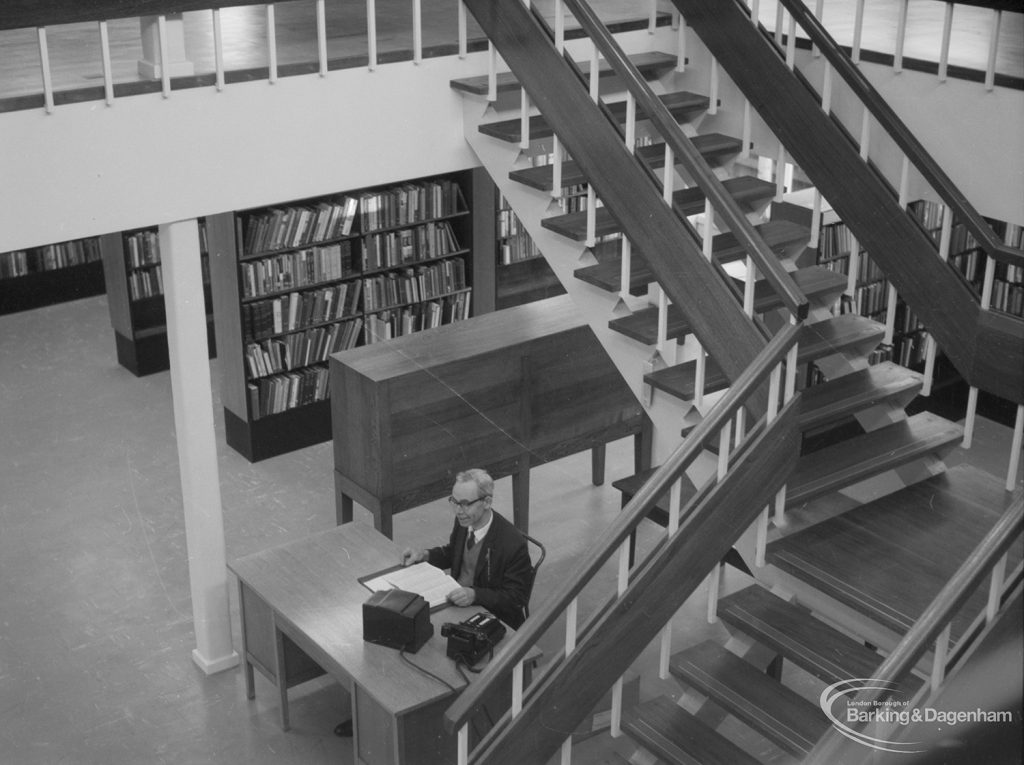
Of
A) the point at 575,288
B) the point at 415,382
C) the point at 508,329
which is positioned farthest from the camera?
the point at 508,329

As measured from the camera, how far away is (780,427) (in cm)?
480

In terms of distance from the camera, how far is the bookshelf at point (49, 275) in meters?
10.9

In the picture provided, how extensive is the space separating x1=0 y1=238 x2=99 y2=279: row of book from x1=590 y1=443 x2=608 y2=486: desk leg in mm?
4854

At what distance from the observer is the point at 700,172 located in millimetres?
4953

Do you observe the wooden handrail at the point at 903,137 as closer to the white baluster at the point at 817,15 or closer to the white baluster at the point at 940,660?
the white baluster at the point at 817,15

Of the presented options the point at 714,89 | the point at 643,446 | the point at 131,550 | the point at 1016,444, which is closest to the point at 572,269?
the point at 714,89

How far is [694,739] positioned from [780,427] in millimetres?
1135

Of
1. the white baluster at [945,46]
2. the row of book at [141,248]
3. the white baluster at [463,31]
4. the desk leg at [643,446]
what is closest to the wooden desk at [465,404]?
the desk leg at [643,446]

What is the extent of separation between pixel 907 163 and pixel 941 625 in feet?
7.29

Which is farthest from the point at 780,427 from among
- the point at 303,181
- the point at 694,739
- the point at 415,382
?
the point at 415,382

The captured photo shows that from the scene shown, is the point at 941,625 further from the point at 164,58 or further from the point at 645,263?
the point at 164,58

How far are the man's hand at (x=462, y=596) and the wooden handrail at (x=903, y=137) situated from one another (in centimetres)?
243

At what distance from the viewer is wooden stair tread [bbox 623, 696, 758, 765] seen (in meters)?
4.73

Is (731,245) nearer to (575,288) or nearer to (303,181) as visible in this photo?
(575,288)
